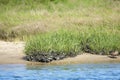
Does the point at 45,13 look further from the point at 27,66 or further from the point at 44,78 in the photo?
the point at 44,78

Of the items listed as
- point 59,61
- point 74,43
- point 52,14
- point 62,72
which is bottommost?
point 59,61

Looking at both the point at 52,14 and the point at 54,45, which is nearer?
the point at 54,45

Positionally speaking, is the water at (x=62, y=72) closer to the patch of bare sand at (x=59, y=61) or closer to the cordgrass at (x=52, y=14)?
the patch of bare sand at (x=59, y=61)

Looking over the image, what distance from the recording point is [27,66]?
20.4 meters

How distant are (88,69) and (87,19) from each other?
974 cm

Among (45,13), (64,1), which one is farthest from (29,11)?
(64,1)

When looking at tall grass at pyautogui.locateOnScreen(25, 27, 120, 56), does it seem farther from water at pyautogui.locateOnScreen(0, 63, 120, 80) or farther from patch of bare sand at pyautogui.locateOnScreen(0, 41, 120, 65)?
water at pyautogui.locateOnScreen(0, 63, 120, 80)

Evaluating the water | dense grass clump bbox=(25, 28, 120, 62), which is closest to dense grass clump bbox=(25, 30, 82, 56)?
dense grass clump bbox=(25, 28, 120, 62)

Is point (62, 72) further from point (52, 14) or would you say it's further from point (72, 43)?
point (52, 14)

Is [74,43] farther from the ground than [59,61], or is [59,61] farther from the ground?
[74,43]

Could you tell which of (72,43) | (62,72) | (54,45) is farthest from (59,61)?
(62,72)

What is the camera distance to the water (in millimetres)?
17219

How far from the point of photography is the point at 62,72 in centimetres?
1852

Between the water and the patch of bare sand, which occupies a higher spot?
the water
